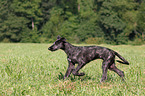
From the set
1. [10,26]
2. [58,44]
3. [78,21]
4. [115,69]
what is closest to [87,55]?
[58,44]

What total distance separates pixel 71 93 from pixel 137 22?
1741 inches

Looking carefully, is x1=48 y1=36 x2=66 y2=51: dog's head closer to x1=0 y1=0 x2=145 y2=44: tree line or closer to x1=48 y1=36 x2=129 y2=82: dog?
x1=48 y1=36 x2=129 y2=82: dog

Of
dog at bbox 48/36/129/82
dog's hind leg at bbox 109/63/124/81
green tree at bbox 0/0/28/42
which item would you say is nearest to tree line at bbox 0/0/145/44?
green tree at bbox 0/0/28/42

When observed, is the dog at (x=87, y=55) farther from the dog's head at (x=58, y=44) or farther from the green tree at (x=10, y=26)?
the green tree at (x=10, y=26)

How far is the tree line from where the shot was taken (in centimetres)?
4475

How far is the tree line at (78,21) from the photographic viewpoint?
44750 millimetres

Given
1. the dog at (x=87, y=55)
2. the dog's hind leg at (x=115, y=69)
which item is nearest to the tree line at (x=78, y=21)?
the dog's hind leg at (x=115, y=69)

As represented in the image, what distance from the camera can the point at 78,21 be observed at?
52844 mm

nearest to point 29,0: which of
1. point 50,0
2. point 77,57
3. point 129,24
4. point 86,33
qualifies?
point 50,0

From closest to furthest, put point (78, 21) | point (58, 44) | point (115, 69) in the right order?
point (58, 44) < point (115, 69) < point (78, 21)

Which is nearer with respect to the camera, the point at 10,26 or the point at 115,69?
the point at 115,69

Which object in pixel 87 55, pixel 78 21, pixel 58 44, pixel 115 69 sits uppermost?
pixel 78 21

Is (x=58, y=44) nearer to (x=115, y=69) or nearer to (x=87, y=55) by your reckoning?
(x=87, y=55)

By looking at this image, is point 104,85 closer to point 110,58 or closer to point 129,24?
point 110,58
